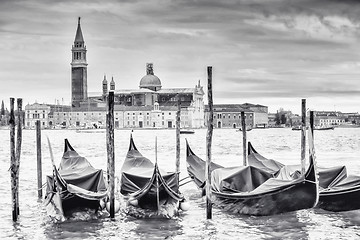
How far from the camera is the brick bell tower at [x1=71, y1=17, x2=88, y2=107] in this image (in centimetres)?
7962

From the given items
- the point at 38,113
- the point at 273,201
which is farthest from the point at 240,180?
the point at 38,113

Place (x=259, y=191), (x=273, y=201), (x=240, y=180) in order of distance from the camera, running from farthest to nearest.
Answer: (x=240, y=180), (x=259, y=191), (x=273, y=201)

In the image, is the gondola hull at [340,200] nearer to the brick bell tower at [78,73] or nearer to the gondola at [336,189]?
the gondola at [336,189]

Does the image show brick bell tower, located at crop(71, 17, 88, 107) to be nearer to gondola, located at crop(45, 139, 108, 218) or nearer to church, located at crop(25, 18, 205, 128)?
church, located at crop(25, 18, 205, 128)

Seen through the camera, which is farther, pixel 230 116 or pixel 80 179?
pixel 230 116

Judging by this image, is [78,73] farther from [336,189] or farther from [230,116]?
[336,189]

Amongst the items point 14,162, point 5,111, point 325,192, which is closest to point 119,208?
point 14,162

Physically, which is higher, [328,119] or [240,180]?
[328,119]

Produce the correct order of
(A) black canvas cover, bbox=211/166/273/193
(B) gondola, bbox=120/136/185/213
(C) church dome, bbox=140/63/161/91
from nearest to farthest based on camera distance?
(B) gondola, bbox=120/136/185/213 < (A) black canvas cover, bbox=211/166/273/193 < (C) church dome, bbox=140/63/161/91

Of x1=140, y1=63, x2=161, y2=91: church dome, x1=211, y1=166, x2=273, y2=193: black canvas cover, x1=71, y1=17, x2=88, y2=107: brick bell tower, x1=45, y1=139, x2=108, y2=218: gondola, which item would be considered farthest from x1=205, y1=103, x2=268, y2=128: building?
x1=45, y1=139, x2=108, y2=218: gondola

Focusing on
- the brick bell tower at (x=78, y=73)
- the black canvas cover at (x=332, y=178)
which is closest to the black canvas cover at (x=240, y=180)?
the black canvas cover at (x=332, y=178)

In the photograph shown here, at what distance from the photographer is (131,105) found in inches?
3226

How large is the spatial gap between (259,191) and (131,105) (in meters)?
74.0

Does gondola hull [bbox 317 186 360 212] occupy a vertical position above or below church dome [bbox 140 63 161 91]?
below
